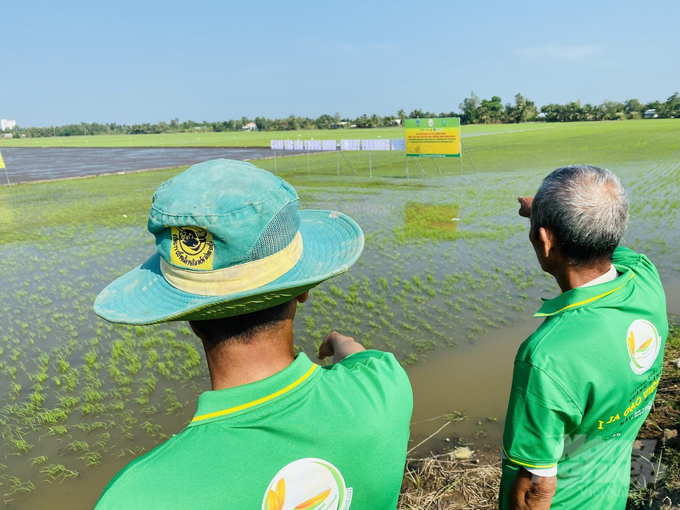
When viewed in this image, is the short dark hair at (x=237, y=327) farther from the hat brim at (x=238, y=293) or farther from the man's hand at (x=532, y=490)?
the man's hand at (x=532, y=490)

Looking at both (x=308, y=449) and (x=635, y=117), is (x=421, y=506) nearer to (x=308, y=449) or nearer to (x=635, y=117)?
(x=308, y=449)

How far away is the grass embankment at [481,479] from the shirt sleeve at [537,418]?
1528 millimetres

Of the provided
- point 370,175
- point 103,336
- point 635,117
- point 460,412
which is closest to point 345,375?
point 460,412

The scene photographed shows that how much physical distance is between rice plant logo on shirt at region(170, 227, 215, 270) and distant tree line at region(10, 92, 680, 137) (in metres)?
58.6

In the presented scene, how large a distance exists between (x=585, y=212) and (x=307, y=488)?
1.10 m

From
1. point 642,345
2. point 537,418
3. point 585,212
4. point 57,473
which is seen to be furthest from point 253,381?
point 57,473

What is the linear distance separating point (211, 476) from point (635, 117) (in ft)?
268

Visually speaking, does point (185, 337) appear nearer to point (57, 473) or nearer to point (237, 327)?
point (57, 473)

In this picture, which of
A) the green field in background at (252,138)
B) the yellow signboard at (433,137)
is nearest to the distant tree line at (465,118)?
the green field in background at (252,138)

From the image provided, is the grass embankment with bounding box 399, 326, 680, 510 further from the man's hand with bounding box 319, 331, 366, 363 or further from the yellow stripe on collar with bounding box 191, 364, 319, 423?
the yellow stripe on collar with bounding box 191, 364, 319, 423

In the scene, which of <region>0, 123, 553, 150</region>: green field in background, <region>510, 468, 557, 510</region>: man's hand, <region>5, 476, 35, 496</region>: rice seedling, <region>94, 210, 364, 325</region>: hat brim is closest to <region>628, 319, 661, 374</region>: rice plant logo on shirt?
<region>510, 468, 557, 510</region>: man's hand

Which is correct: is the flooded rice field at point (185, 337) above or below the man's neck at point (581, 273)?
below

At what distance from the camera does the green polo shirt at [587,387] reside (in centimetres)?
133

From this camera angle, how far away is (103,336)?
5797 mm
